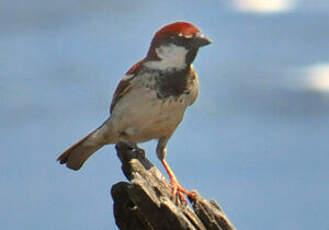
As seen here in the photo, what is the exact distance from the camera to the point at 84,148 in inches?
231

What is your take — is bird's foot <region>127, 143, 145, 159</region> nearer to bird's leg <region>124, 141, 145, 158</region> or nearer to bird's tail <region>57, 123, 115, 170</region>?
bird's leg <region>124, 141, 145, 158</region>

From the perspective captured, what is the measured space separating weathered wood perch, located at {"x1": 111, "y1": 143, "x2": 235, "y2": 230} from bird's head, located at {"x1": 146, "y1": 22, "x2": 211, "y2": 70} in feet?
2.40

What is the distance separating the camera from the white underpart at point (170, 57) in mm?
5363

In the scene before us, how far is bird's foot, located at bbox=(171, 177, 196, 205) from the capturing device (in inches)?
188

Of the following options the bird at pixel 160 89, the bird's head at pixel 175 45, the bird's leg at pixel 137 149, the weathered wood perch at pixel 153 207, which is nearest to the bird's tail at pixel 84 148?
the bird at pixel 160 89

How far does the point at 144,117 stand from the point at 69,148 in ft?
2.11

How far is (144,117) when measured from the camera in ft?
17.9

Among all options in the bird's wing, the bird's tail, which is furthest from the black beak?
the bird's tail

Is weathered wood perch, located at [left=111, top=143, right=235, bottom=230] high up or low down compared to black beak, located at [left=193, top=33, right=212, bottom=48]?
down

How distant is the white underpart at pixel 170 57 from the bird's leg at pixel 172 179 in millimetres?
453

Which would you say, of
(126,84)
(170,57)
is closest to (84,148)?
(126,84)

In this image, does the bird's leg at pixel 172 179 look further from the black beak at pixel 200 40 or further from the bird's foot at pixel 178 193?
the black beak at pixel 200 40

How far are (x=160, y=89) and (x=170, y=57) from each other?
Result: 0.18m

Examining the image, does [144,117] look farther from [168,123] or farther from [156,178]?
[156,178]
